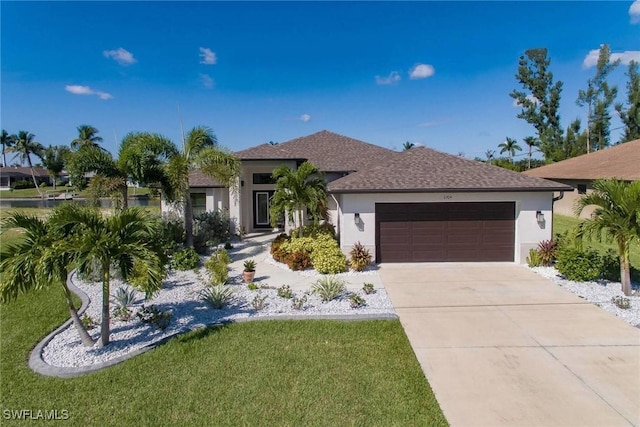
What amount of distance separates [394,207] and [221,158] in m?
6.61

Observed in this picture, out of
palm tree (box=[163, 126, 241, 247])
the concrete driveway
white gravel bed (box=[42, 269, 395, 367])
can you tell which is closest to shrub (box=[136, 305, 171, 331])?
white gravel bed (box=[42, 269, 395, 367])

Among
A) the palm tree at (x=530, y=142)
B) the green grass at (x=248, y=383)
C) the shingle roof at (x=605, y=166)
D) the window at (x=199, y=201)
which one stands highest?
the palm tree at (x=530, y=142)

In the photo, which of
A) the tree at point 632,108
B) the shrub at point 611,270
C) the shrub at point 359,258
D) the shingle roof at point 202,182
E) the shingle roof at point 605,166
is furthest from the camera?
the tree at point 632,108

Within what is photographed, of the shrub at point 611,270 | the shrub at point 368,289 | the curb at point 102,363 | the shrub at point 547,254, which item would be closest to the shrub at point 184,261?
the curb at point 102,363

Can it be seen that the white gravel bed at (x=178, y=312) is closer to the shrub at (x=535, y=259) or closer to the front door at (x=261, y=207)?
the shrub at (x=535, y=259)

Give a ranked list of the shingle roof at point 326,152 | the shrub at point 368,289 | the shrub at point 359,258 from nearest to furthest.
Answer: the shrub at point 368,289 < the shrub at point 359,258 < the shingle roof at point 326,152

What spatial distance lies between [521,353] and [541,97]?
50.5 metres

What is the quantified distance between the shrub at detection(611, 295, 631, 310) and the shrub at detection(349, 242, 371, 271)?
20.9 feet

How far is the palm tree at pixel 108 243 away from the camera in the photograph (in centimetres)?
573

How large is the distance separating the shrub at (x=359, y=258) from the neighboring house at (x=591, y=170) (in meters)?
16.7

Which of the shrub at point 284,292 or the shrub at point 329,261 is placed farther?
the shrub at point 329,261

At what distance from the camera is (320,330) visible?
7266 millimetres

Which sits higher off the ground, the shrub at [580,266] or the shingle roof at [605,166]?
the shingle roof at [605,166]

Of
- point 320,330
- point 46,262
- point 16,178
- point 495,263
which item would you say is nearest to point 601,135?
point 495,263
